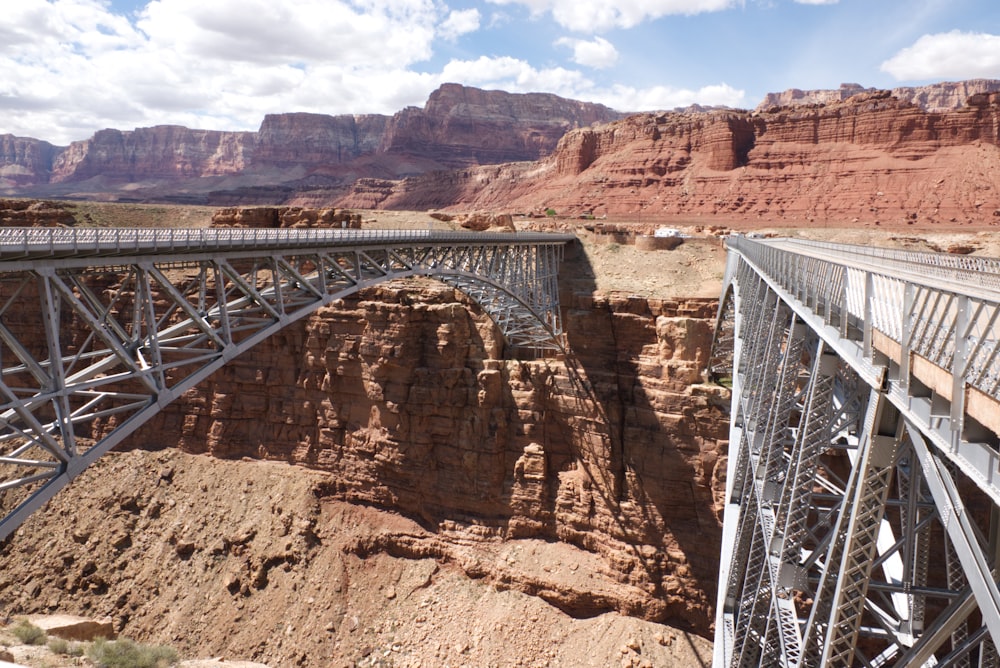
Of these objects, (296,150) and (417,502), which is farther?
(296,150)

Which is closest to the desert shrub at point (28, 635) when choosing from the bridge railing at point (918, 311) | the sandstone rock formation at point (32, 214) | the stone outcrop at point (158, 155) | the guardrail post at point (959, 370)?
the bridge railing at point (918, 311)

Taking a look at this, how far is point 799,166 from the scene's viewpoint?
6212cm

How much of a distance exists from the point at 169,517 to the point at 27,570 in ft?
18.7

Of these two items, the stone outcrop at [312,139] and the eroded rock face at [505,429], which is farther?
the stone outcrop at [312,139]

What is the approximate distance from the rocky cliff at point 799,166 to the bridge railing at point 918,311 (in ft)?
180

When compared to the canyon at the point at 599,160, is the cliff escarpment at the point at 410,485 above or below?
below

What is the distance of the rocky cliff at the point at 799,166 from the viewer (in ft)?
178

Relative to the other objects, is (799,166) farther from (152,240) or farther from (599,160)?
(152,240)

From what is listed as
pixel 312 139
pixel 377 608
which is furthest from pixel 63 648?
pixel 312 139

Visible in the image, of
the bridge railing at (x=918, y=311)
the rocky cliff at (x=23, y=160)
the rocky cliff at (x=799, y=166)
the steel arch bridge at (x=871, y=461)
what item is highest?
the rocky cliff at (x=23, y=160)

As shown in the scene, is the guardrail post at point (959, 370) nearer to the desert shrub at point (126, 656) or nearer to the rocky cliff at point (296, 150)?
the desert shrub at point (126, 656)

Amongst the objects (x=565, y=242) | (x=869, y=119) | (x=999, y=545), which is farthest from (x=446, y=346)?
(x=869, y=119)

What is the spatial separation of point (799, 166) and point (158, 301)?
60153mm

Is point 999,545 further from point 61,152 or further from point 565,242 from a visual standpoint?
point 61,152
